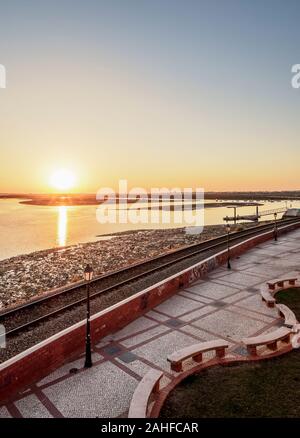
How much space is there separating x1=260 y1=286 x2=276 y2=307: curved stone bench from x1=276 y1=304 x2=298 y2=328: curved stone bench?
1.48ft

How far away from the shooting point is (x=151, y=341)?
34.9ft

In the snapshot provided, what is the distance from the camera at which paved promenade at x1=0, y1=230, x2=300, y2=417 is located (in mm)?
7562

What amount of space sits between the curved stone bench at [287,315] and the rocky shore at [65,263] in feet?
45.3

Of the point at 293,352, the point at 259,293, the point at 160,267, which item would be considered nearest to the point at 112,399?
the point at 293,352

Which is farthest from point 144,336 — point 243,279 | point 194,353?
point 243,279

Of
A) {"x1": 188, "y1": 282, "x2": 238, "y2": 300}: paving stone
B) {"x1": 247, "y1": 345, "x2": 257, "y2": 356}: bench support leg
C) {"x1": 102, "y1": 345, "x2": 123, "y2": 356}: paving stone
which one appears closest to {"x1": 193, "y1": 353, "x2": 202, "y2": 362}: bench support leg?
{"x1": 247, "y1": 345, "x2": 257, "y2": 356}: bench support leg

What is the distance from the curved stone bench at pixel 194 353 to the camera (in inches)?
337

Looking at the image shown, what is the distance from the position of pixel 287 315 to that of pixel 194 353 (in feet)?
15.9

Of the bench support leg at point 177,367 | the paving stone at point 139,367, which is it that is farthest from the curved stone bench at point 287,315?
the paving stone at point 139,367

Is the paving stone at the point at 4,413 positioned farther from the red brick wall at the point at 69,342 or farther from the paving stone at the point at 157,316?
the paving stone at the point at 157,316

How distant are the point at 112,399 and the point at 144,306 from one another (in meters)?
5.67

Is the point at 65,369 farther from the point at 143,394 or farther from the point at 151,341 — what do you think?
the point at 143,394

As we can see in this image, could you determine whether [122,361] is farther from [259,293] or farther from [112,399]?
[259,293]

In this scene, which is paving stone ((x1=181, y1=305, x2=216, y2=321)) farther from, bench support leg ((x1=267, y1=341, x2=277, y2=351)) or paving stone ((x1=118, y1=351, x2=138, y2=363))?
bench support leg ((x1=267, y1=341, x2=277, y2=351))
